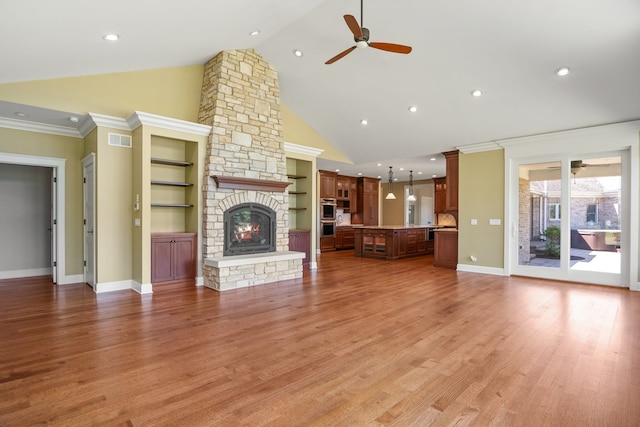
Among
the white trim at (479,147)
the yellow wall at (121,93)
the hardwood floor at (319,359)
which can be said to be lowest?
the hardwood floor at (319,359)

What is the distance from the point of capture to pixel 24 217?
6.48 m

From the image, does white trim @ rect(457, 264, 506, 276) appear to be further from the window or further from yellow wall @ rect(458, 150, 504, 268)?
the window

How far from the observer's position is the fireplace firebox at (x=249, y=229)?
19.7 ft

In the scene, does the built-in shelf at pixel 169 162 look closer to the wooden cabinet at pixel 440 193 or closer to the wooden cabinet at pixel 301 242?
the wooden cabinet at pixel 301 242

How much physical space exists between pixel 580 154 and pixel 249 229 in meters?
6.18

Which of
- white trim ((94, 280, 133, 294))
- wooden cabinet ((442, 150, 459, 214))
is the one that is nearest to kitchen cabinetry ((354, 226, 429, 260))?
wooden cabinet ((442, 150, 459, 214))

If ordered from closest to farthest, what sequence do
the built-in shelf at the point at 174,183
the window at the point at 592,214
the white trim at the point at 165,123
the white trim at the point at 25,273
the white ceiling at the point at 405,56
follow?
the white ceiling at the point at 405,56
the white trim at the point at 165,123
the built-in shelf at the point at 174,183
the window at the point at 592,214
the white trim at the point at 25,273

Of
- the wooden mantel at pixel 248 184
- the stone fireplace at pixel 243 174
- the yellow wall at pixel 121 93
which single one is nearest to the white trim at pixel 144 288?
the stone fireplace at pixel 243 174

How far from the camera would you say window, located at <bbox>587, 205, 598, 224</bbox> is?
19.6 feet

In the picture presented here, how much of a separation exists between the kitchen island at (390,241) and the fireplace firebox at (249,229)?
378 centimetres

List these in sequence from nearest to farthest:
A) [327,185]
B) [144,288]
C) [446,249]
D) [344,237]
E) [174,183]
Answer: [144,288]
[174,183]
[446,249]
[327,185]
[344,237]

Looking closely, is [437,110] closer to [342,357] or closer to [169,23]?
[169,23]

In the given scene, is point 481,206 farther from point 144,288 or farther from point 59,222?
point 59,222

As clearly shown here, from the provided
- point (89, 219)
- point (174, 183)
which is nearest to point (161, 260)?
point (174, 183)
